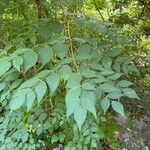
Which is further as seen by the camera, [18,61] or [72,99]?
[18,61]

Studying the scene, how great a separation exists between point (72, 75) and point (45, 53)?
192 millimetres

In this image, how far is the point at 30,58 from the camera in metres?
1.63

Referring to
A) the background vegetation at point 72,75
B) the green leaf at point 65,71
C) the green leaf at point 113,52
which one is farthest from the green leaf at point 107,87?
the green leaf at point 113,52

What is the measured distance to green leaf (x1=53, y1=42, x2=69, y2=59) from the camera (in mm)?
1684

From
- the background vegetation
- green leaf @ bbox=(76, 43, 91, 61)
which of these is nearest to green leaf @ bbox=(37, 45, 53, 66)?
the background vegetation

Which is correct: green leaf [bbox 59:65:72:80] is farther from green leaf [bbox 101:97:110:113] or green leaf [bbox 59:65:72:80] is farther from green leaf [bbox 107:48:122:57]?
green leaf [bbox 107:48:122:57]

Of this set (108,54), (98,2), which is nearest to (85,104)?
(108,54)

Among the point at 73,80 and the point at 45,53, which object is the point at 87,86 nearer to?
the point at 73,80

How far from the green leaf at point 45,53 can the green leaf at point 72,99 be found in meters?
0.26

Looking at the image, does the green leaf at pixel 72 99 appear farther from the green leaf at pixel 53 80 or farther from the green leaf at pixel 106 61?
the green leaf at pixel 106 61

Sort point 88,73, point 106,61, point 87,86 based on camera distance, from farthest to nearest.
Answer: point 106,61
point 88,73
point 87,86

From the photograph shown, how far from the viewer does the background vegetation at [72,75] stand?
1.53 meters

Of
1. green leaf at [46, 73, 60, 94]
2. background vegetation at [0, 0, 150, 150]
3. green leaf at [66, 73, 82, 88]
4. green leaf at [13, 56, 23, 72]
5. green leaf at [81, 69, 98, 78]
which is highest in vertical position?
green leaf at [13, 56, 23, 72]

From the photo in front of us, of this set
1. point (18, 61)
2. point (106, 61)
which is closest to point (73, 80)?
point (18, 61)
